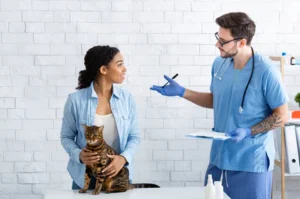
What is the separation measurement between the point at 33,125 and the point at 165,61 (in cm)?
105

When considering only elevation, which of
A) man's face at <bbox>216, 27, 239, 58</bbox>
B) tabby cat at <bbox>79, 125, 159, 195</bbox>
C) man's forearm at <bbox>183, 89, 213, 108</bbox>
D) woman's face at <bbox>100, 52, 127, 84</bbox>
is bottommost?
tabby cat at <bbox>79, 125, 159, 195</bbox>

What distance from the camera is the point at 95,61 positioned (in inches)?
127

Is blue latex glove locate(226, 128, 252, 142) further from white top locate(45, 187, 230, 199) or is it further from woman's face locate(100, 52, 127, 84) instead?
woman's face locate(100, 52, 127, 84)

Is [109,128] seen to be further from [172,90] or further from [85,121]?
[172,90]

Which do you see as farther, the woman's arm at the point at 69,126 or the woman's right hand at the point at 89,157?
the woman's arm at the point at 69,126

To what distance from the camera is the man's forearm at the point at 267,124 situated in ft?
10.5

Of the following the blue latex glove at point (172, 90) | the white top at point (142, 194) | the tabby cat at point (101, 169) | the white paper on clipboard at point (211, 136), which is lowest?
the white top at point (142, 194)

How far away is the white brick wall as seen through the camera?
438 centimetres

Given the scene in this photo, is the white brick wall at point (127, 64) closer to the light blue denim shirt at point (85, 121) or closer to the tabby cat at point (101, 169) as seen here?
the light blue denim shirt at point (85, 121)

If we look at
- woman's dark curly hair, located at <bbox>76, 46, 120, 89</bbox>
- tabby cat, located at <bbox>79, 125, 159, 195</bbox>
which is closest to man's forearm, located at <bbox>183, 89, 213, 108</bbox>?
woman's dark curly hair, located at <bbox>76, 46, 120, 89</bbox>

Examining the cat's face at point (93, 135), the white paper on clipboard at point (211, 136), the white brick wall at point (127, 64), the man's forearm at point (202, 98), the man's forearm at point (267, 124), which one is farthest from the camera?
the white brick wall at point (127, 64)

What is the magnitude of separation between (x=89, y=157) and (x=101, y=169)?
0.08 metres

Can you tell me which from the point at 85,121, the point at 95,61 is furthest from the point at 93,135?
the point at 95,61

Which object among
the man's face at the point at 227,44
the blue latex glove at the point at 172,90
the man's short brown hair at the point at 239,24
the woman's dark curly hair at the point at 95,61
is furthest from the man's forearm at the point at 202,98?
the woman's dark curly hair at the point at 95,61
